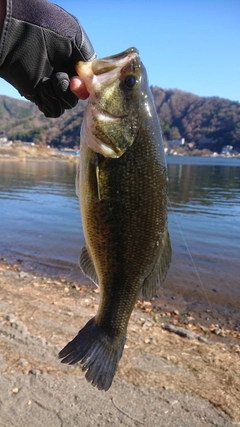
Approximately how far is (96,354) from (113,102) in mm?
1807

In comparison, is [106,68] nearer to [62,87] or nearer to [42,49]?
[62,87]

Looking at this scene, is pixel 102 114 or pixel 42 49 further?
pixel 42 49

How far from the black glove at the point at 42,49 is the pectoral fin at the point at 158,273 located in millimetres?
1479

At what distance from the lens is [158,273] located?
8.57ft

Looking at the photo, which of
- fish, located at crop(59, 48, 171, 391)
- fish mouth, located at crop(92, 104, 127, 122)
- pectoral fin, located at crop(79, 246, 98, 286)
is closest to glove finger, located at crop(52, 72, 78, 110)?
fish, located at crop(59, 48, 171, 391)

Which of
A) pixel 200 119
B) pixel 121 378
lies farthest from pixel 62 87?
pixel 200 119

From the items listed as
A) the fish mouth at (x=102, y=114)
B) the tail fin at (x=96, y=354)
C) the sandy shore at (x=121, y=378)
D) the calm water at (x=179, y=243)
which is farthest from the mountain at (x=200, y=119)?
the tail fin at (x=96, y=354)

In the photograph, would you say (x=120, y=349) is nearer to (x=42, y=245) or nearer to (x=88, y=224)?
(x=88, y=224)

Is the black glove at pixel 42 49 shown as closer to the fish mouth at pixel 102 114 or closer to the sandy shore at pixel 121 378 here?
the fish mouth at pixel 102 114

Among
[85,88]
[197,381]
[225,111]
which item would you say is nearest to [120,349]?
[85,88]

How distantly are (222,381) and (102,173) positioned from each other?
13.8 ft

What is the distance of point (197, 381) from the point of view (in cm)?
505

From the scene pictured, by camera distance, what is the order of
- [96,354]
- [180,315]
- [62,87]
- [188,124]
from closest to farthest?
1. [96,354]
2. [62,87]
3. [180,315]
4. [188,124]

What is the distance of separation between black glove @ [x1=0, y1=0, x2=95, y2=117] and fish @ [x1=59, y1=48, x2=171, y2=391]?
443 mm
